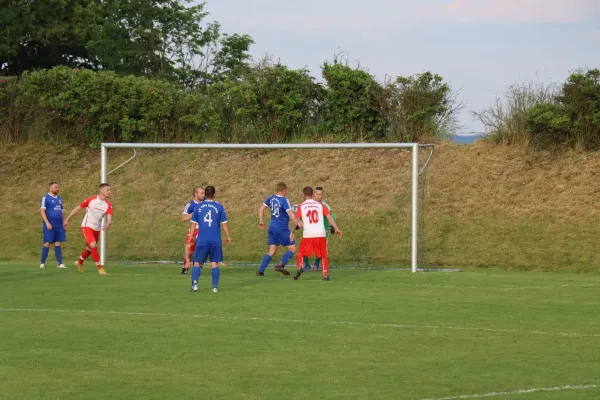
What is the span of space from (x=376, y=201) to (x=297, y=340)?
16.8 metres

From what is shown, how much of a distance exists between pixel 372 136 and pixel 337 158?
2.17m

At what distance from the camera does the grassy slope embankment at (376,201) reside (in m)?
25.2

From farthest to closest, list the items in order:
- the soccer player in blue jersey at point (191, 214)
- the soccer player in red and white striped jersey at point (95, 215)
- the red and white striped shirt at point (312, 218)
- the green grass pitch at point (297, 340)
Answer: the soccer player in red and white striped jersey at point (95, 215) < the soccer player in blue jersey at point (191, 214) < the red and white striped shirt at point (312, 218) < the green grass pitch at point (297, 340)

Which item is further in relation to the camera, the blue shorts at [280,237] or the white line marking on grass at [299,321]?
the blue shorts at [280,237]

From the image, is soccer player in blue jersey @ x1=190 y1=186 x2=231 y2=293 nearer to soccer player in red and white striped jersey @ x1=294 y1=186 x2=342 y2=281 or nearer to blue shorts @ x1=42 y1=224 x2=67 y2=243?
soccer player in red and white striped jersey @ x1=294 y1=186 x2=342 y2=281

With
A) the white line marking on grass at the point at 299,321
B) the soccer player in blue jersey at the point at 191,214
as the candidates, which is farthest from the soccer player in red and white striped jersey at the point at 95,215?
the white line marking on grass at the point at 299,321

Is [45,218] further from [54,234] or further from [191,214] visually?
[191,214]

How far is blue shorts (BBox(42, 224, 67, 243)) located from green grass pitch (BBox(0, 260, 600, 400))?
394cm

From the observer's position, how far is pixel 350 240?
84.7 ft

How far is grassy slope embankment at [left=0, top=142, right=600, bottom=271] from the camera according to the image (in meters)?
25.2

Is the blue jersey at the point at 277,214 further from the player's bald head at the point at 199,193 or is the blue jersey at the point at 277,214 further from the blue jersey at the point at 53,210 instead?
the blue jersey at the point at 53,210

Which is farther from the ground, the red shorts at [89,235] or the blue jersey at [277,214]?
the blue jersey at [277,214]

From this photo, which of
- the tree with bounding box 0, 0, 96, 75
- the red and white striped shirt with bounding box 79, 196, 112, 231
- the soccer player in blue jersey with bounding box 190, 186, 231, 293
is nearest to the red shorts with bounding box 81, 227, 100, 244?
the red and white striped shirt with bounding box 79, 196, 112, 231

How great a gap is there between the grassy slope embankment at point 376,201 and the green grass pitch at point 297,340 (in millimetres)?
7037
